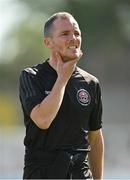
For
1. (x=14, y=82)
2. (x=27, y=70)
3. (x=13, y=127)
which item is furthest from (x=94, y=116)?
(x=14, y=82)

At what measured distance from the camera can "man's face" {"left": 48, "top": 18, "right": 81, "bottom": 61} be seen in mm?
4535

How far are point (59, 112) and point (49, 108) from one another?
0.61 ft

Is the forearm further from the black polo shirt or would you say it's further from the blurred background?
the blurred background

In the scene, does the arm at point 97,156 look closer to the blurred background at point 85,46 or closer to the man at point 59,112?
the man at point 59,112

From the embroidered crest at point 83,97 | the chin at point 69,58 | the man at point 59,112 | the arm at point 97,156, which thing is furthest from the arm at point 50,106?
the arm at point 97,156

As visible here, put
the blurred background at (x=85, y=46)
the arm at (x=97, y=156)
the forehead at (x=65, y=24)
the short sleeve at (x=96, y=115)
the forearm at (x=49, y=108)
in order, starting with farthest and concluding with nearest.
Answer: the blurred background at (x=85, y=46), the arm at (x=97, y=156), the short sleeve at (x=96, y=115), the forehead at (x=65, y=24), the forearm at (x=49, y=108)

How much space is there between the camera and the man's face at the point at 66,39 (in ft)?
14.9

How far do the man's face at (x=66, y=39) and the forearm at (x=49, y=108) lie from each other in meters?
0.22

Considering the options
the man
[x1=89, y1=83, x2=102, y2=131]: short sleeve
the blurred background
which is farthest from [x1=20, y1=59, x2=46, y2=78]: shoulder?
the blurred background

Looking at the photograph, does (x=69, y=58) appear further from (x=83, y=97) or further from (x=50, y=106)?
(x=50, y=106)

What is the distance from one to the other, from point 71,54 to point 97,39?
28.5 meters

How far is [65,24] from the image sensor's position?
15.1 feet

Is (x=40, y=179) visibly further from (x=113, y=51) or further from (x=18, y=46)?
(x=18, y=46)

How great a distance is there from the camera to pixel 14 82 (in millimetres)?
30109
